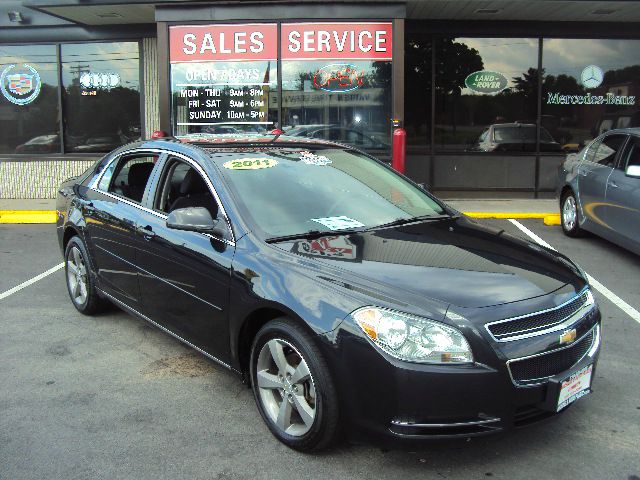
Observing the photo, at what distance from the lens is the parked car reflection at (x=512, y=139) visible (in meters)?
12.4

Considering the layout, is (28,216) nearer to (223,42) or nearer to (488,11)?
(223,42)

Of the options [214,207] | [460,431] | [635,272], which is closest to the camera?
[460,431]

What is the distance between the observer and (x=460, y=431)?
293cm

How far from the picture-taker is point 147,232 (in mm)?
4402

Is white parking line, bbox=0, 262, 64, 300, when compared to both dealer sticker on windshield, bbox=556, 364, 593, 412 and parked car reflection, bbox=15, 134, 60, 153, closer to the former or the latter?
dealer sticker on windshield, bbox=556, 364, 593, 412

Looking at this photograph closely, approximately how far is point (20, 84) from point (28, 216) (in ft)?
11.5

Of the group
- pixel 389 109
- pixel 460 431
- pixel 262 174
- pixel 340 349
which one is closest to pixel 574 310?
pixel 460 431

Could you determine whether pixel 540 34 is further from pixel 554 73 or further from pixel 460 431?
pixel 460 431

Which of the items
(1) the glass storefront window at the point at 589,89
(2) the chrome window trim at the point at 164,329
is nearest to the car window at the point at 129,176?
(2) the chrome window trim at the point at 164,329

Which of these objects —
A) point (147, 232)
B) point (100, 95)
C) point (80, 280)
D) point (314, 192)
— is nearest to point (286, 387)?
point (314, 192)

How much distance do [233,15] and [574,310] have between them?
857cm

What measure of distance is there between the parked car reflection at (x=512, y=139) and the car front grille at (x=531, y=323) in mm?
9625

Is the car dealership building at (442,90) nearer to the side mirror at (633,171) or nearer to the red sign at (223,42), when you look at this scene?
the red sign at (223,42)

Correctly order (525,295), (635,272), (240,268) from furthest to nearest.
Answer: (635,272) → (240,268) → (525,295)
